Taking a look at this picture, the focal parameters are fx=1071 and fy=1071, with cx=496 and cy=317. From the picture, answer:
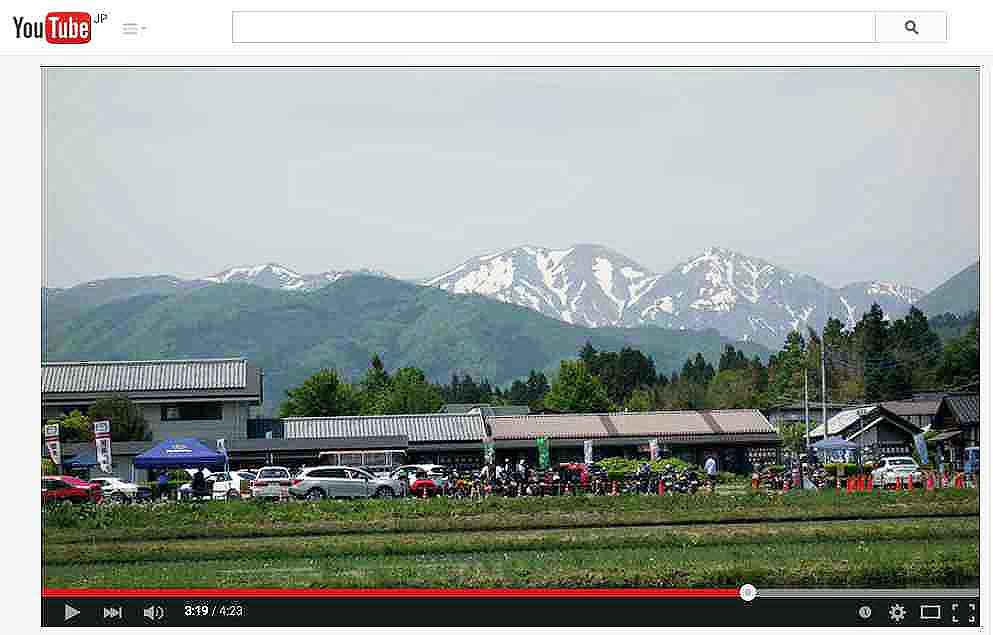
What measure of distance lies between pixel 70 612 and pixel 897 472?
756 inches

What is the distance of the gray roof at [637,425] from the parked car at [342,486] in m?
6.33

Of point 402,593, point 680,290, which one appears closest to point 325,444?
point 680,290

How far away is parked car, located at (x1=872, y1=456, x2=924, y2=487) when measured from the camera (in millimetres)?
20422

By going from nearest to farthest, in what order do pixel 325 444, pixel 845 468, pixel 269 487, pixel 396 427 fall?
1. pixel 269 487
2. pixel 845 468
3. pixel 325 444
4. pixel 396 427

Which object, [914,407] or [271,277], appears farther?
[914,407]

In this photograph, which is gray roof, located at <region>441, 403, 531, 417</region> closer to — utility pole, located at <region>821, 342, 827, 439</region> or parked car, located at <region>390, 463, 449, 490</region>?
parked car, located at <region>390, 463, 449, 490</region>

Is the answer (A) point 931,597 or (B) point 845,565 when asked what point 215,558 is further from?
(A) point 931,597

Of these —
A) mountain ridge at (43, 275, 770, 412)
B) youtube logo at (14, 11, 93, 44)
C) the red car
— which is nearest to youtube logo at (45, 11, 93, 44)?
youtube logo at (14, 11, 93, 44)

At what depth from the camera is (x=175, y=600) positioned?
7.15m

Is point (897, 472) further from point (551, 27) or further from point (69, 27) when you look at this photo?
point (69, 27)

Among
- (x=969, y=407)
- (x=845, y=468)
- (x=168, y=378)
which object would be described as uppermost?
(x=168, y=378)

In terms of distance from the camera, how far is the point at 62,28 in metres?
7.13

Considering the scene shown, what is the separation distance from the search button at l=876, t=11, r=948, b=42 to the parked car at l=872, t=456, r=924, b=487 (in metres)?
13.7
